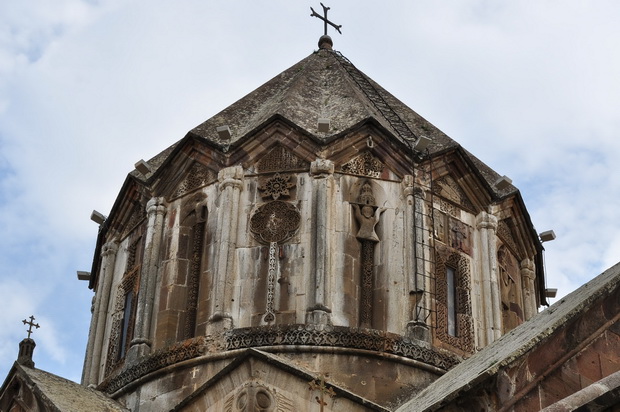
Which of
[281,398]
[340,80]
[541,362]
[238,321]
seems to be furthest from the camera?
[340,80]

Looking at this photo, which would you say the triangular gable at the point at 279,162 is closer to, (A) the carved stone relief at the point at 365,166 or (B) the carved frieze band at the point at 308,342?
(A) the carved stone relief at the point at 365,166

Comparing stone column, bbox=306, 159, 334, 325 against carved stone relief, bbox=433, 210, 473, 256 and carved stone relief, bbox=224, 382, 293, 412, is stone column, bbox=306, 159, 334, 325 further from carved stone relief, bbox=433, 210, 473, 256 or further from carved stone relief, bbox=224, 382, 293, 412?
carved stone relief, bbox=224, 382, 293, 412

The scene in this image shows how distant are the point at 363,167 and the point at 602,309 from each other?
7.38 meters

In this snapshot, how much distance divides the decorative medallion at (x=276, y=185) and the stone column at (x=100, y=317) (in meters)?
3.94

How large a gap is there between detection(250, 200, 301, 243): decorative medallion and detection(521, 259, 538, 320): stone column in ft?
17.0

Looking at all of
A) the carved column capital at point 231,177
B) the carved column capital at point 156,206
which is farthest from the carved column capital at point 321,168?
the carved column capital at point 156,206

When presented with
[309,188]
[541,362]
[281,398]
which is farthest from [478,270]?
[541,362]

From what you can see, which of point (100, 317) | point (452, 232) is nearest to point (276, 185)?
point (452, 232)

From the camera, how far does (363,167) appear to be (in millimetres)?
24031

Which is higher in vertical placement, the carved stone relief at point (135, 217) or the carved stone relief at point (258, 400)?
the carved stone relief at point (135, 217)

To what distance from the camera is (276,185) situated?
23766mm

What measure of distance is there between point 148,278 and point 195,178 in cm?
201

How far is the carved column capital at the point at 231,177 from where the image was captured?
2386 cm

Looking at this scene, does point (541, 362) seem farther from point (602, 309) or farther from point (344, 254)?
point (344, 254)
